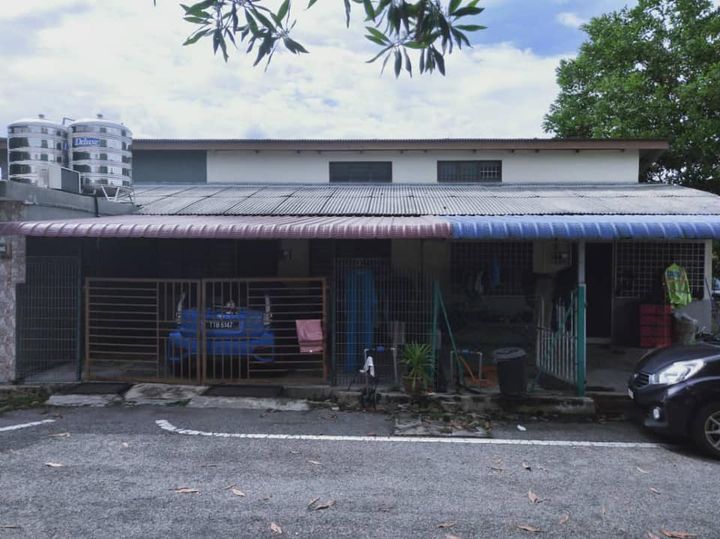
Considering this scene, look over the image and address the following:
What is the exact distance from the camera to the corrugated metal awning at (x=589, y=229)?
275 inches

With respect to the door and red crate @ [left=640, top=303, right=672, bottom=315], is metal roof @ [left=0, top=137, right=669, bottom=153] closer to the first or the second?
the door

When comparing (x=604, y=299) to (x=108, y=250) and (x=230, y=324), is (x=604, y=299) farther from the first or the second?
(x=108, y=250)

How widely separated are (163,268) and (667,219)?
339 inches

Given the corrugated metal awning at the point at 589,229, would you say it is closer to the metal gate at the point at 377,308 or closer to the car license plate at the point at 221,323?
the metal gate at the point at 377,308

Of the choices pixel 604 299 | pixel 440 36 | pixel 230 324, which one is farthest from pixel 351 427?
pixel 604 299

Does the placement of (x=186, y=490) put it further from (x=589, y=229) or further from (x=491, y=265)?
(x=491, y=265)

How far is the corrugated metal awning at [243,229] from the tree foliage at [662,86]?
1354cm

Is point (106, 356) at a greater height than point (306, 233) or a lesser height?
lesser

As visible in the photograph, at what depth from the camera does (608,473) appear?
4.82 meters

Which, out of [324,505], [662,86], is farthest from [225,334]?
[662,86]

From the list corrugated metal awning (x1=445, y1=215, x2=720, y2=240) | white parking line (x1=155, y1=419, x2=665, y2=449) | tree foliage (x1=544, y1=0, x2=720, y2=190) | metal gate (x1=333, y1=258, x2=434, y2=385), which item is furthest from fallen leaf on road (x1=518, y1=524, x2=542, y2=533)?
tree foliage (x1=544, y1=0, x2=720, y2=190)

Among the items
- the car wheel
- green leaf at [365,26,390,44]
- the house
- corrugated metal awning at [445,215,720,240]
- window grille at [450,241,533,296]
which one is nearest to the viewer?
green leaf at [365,26,390,44]

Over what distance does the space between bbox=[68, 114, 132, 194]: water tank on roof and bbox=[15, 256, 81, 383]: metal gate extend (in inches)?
79.6

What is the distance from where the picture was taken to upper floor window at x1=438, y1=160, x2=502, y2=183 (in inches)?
515
